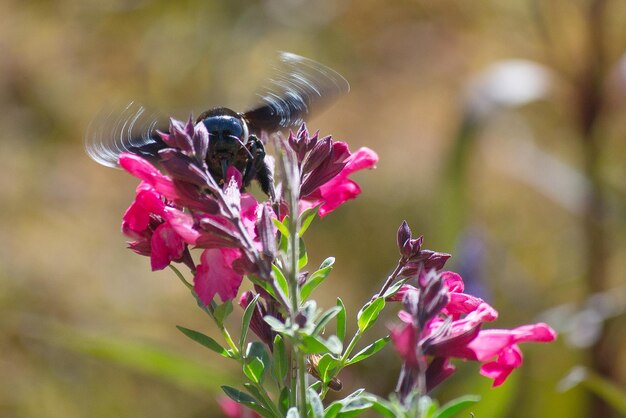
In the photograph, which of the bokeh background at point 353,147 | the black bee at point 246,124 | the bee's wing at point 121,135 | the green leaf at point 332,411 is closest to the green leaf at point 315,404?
the green leaf at point 332,411

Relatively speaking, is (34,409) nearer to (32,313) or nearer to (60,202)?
(32,313)

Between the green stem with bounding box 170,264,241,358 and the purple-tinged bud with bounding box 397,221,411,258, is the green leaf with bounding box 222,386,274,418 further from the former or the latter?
the purple-tinged bud with bounding box 397,221,411,258

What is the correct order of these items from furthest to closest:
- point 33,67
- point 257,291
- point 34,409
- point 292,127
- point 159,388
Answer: point 33,67 < point 159,388 < point 34,409 < point 292,127 < point 257,291

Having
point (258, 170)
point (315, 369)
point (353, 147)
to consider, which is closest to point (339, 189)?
point (258, 170)

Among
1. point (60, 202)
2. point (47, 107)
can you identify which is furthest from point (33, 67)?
point (60, 202)

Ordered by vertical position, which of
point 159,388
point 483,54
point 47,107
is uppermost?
point 483,54

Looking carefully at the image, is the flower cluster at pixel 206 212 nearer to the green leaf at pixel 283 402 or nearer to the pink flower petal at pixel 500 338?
the green leaf at pixel 283 402
